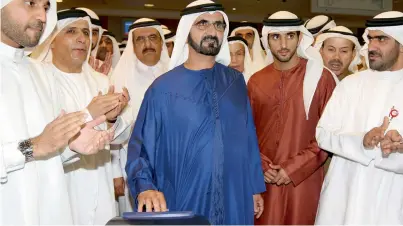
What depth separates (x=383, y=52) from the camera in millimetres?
3355

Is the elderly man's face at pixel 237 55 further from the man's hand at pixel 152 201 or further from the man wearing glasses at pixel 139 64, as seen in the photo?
the man's hand at pixel 152 201

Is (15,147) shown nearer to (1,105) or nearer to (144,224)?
(1,105)

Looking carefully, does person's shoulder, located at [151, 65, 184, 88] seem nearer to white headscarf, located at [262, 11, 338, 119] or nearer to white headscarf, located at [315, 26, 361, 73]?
white headscarf, located at [262, 11, 338, 119]

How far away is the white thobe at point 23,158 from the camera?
7.45 feet

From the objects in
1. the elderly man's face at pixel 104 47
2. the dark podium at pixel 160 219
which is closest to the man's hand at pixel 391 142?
the dark podium at pixel 160 219

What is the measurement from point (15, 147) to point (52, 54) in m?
1.52

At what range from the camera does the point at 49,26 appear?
2.77 meters

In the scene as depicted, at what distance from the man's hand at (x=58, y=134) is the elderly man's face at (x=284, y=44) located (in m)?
1.91

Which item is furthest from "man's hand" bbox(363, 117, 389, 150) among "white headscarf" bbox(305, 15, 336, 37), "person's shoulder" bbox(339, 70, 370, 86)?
"white headscarf" bbox(305, 15, 336, 37)

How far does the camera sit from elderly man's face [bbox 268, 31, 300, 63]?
3.70 metres

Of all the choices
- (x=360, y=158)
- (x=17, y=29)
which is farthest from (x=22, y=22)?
(x=360, y=158)

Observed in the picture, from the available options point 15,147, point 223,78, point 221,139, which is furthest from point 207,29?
point 15,147

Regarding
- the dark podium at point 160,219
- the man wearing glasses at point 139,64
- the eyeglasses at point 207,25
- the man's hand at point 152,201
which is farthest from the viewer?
the man wearing glasses at point 139,64

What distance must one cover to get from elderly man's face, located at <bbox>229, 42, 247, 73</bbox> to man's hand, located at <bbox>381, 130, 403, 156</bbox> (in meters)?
2.42
